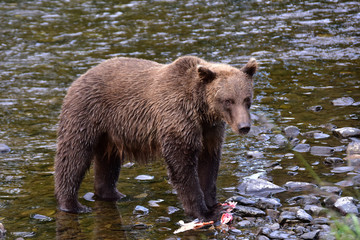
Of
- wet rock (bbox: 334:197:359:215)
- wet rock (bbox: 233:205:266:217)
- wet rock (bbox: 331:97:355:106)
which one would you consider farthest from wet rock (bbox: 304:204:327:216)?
wet rock (bbox: 331:97:355:106)

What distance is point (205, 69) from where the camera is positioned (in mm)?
6426

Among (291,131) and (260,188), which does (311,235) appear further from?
(291,131)

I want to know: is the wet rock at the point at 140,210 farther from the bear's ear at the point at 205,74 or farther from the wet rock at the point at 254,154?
the wet rock at the point at 254,154

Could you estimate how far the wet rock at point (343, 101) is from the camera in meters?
9.84

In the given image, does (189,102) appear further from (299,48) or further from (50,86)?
(299,48)

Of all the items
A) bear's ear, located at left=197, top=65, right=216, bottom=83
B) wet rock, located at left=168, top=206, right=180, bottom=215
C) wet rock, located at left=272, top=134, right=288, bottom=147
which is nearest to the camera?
bear's ear, located at left=197, top=65, right=216, bottom=83

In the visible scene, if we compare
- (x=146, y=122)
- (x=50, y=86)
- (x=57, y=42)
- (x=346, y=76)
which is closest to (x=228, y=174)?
(x=146, y=122)

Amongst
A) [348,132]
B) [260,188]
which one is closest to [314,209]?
[260,188]

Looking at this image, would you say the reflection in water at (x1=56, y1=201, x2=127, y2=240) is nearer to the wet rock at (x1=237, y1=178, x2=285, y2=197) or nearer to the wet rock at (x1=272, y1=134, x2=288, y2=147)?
the wet rock at (x1=237, y1=178, x2=285, y2=197)

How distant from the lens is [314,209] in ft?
20.6

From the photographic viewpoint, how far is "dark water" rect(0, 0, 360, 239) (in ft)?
23.1

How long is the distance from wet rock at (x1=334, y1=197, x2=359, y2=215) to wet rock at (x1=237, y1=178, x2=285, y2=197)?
87 centimetres

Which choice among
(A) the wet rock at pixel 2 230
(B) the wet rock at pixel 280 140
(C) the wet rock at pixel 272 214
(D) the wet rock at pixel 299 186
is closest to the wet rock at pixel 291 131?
Result: (B) the wet rock at pixel 280 140

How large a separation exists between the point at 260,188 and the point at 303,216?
3.47ft
